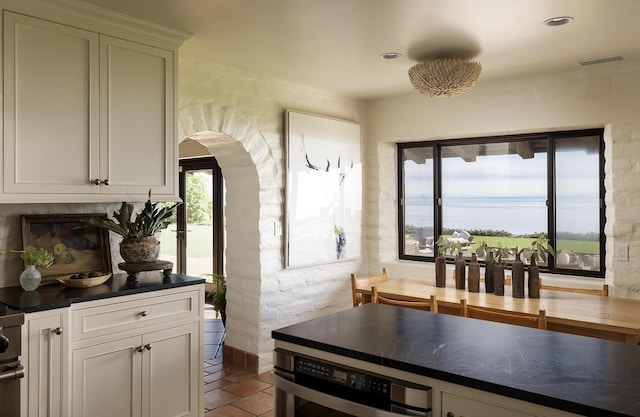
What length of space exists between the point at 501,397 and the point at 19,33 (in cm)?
254

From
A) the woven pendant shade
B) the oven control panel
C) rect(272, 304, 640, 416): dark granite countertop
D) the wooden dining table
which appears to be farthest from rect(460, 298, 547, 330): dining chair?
the woven pendant shade

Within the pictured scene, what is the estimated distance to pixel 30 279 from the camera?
8.18ft

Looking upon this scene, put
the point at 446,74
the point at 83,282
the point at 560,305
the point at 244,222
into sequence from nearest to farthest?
the point at 83,282 → the point at 560,305 → the point at 446,74 → the point at 244,222

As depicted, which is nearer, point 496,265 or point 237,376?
point 496,265

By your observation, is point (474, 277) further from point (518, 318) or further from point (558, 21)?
point (558, 21)

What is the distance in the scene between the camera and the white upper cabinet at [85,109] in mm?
2406

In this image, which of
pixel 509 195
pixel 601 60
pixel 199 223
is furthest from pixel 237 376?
pixel 601 60

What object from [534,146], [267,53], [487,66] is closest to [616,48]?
[487,66]

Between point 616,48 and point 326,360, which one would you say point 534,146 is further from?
point 326,360

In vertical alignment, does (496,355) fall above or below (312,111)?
below

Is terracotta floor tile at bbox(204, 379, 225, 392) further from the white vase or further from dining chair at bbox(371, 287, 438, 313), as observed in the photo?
the white vase

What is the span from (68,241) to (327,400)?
6.25ft

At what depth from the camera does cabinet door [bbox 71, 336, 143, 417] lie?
241cm

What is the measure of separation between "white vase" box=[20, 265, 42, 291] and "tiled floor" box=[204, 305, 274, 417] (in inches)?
54.9
